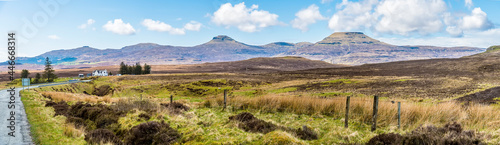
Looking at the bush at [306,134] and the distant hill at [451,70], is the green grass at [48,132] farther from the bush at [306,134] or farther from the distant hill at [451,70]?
the distant hill at [451,70]

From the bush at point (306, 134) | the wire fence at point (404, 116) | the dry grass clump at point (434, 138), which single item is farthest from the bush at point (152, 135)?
the dry grass clump at point (434, 138)

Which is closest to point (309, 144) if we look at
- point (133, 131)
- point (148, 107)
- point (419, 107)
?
point (419, 107)

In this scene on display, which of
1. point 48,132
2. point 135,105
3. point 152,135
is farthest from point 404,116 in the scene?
point 135,105

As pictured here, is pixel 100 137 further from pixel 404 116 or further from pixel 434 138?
pixel 404 116

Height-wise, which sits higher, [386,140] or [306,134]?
[386,140]

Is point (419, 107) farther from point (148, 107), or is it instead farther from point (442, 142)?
point (148, 107)

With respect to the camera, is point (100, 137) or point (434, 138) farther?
point (100, 137)

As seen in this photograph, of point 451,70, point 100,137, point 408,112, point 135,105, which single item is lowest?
point 100,137

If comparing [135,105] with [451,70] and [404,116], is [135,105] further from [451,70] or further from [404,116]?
[451,70]

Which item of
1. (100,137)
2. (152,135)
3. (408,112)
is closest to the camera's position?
(100,137)

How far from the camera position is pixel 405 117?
43.6 ft

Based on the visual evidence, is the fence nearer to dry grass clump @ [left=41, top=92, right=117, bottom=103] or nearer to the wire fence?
the wire fence

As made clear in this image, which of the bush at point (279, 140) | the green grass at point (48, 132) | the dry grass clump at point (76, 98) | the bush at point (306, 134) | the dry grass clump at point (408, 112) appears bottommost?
the dry grass clump at point (76, 98)

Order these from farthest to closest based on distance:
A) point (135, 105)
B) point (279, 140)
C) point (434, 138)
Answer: point (135, 105) < point (279, 140) < point (434, 138)
